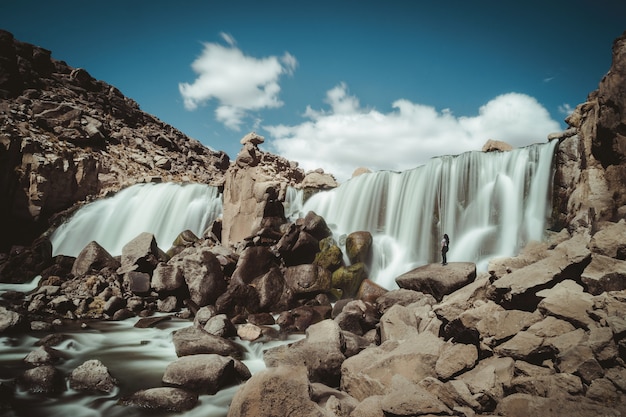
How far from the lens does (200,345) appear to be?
872 centimetres

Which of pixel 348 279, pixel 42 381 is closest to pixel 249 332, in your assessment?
pixel 42 381

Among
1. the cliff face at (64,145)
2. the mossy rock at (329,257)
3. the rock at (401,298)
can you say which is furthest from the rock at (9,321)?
the cliff face at (64,145)

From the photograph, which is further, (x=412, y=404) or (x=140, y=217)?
(x=140, y=217)

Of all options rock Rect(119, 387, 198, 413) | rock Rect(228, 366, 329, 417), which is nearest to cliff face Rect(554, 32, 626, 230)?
rock Rect(228, 366, 329, 417)

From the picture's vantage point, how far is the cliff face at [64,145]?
22094mm

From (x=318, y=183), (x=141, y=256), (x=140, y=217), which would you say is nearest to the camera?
(x=141, y=256)

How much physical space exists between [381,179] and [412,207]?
337 cm

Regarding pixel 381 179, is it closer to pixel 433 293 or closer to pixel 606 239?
pixel 433 293

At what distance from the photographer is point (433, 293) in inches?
443

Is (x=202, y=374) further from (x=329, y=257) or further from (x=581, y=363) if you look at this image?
(x=329, y=257)

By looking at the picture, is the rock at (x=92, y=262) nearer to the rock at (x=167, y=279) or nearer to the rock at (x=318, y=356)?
the rock at (x=167, y=279)

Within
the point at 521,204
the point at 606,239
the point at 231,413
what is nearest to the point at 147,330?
the point at 231,413

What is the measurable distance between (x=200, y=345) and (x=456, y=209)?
14024 mm

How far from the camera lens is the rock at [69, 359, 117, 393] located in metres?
7.12
